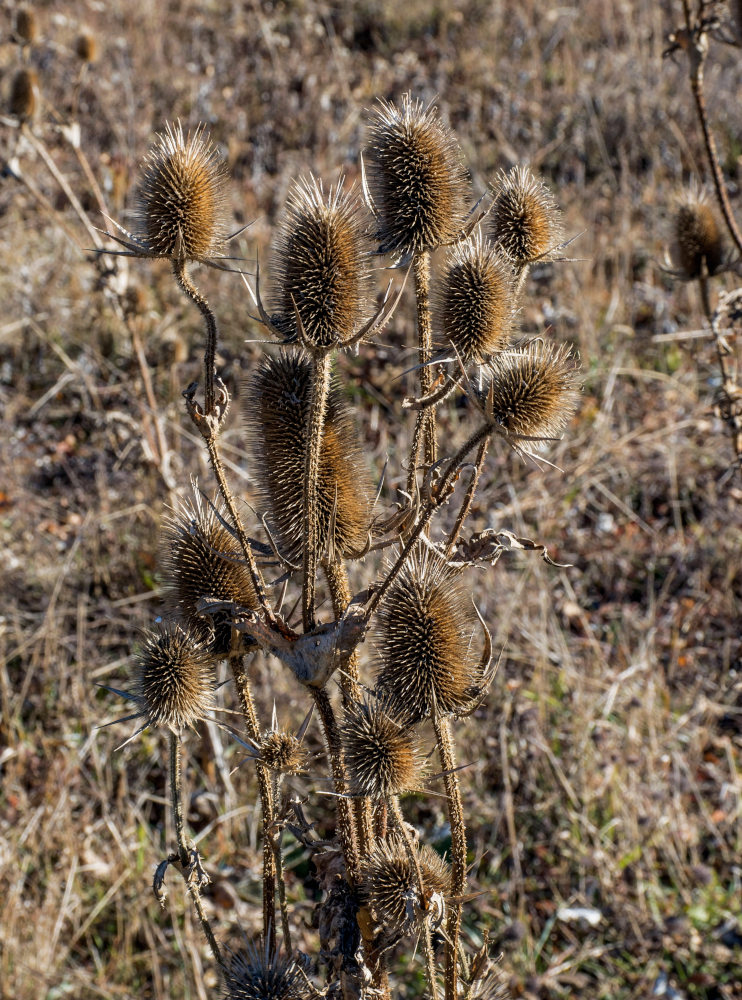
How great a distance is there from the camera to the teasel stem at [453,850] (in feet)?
5.18

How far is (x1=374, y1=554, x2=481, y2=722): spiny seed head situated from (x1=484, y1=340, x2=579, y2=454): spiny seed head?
0.96 ft

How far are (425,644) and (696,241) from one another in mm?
1982

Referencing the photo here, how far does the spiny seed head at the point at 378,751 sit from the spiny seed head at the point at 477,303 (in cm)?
63

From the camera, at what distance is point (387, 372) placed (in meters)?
6.00

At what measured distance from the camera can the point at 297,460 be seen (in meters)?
1.59

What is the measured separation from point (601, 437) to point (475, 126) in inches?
170

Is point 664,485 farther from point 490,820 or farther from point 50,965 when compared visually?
point 50,965

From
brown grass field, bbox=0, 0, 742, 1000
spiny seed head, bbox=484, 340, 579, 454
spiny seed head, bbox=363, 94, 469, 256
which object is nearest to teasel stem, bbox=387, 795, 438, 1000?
brown grass field, bbox=0, 0, 742, 1000

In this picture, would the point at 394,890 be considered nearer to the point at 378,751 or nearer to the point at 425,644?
the point at 378,751

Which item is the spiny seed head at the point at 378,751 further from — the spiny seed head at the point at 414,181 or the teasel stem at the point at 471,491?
the spiny seed head at the point at 414,181

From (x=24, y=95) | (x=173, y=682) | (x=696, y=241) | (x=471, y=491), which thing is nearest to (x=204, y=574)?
(x=173, y=682)

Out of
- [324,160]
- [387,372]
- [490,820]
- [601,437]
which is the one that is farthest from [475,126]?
[490,820]

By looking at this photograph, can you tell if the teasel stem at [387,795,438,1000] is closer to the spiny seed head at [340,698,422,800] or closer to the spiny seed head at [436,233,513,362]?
the spiny seed head at [340,698,422,800]

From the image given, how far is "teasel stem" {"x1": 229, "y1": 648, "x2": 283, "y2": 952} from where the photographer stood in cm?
169
